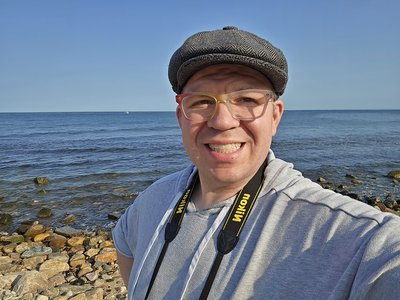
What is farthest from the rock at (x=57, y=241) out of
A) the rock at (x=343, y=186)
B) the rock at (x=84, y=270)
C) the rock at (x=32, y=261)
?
the rock at (x=343, y=186)

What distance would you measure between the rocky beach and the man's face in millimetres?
4246

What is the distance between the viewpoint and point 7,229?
916 cm

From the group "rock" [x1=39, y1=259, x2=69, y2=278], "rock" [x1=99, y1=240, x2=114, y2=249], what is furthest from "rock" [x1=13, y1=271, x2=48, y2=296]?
"rock" [x1=99, y1=240, x2=114, y2=249]

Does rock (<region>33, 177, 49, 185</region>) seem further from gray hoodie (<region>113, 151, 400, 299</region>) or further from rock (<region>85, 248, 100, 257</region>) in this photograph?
gray hoodie (<region>113, 151, 400, 299</region>)

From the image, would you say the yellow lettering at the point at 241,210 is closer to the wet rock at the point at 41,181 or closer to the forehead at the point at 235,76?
the forehead at the point at 235,76

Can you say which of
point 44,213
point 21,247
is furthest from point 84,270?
point 44,213

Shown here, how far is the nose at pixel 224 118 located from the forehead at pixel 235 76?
0.49ft

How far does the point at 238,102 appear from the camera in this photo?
1.82m

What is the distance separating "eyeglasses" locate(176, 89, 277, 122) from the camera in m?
1.81

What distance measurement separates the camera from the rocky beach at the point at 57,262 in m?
5.18

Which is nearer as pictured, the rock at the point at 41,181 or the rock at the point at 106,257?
the rock at the point at 106,257

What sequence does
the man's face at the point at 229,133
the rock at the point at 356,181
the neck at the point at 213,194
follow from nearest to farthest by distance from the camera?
1. the man's face at the point at 229,133
2. the neck at the point at 213,194
3. the rock at the point at 356,181

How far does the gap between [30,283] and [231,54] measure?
5.45 m

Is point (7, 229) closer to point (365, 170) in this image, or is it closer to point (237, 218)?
point (237, 218)
